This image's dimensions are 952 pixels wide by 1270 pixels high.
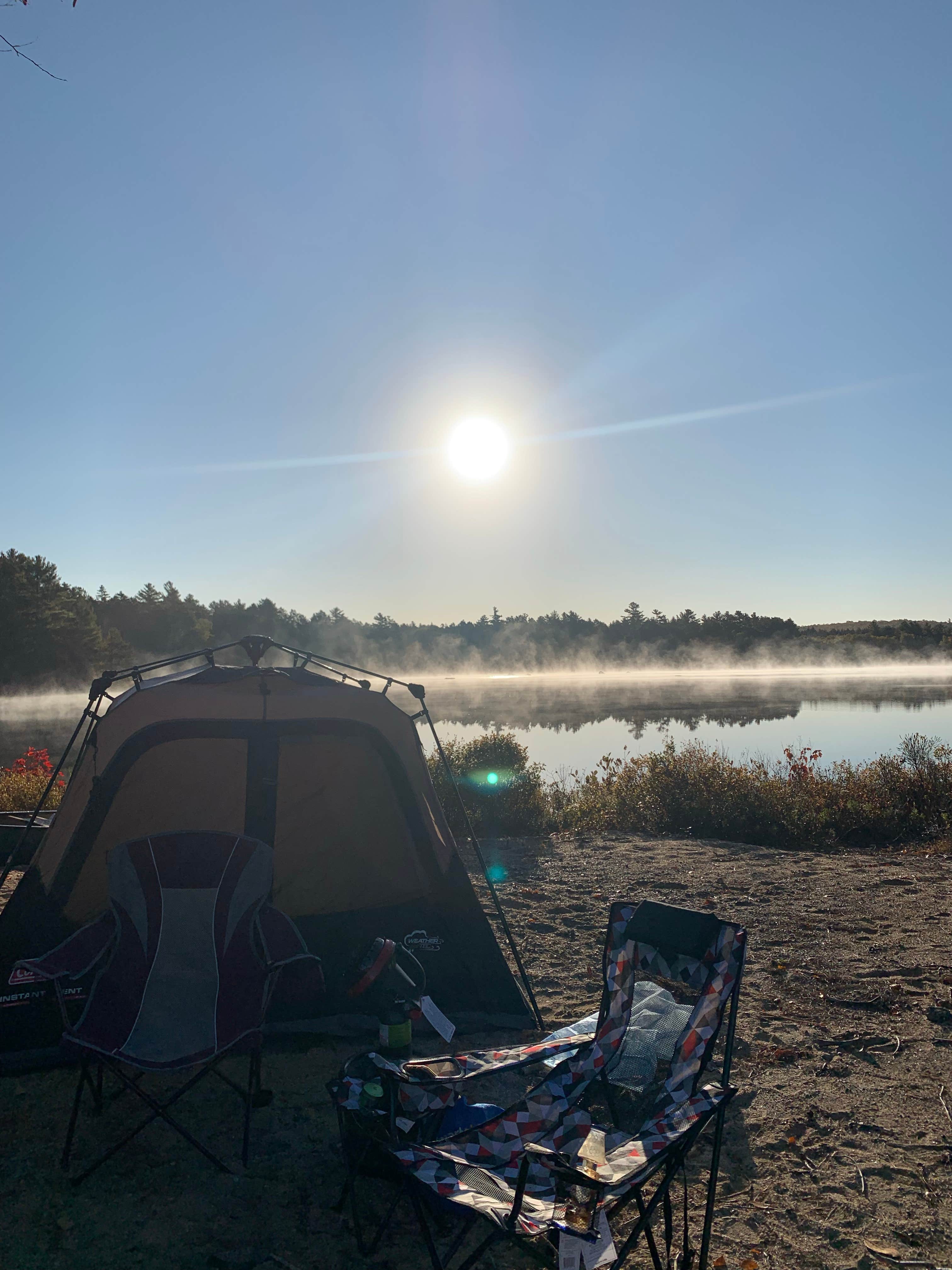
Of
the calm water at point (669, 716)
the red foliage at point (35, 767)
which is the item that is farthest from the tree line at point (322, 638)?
the red foliage at point (35, 767)

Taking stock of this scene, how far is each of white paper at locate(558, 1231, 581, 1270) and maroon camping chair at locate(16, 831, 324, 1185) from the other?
1.33 m

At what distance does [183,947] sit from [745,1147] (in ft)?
7.85

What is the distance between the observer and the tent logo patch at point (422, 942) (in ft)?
13.5

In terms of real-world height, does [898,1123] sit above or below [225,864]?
below

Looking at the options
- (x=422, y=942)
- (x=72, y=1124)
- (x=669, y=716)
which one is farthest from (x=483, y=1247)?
(x=669, y=716)

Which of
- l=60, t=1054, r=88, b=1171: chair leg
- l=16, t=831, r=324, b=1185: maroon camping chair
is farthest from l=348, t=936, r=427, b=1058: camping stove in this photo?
l=60, t=1054, r=88, b=1171: chair leg

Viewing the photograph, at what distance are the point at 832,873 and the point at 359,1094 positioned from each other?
521cm

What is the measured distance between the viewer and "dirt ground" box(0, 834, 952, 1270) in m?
2.37

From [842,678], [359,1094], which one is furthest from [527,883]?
[842,678]

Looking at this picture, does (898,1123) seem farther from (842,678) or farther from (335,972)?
(842,678)

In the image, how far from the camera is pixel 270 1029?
375 cm

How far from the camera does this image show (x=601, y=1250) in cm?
203

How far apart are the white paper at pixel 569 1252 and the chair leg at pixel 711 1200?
0.49 meters

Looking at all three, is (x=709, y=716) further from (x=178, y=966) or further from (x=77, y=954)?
(x=77, y=954)
